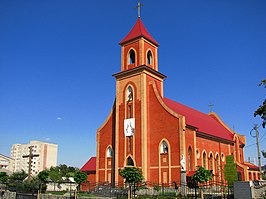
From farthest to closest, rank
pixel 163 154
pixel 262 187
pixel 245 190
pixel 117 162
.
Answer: pixel 117 162
pixel 163 154
pixel 262 187
pixel 245 190

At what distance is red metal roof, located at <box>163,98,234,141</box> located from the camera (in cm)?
3650

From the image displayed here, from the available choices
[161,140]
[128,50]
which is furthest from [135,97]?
[128,50]

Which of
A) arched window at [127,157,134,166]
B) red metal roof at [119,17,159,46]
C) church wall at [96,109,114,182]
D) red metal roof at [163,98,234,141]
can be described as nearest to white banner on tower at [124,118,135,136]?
arched window at [127,157,134,166]

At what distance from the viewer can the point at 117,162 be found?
3394 cm

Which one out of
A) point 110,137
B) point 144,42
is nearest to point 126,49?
point 144,42

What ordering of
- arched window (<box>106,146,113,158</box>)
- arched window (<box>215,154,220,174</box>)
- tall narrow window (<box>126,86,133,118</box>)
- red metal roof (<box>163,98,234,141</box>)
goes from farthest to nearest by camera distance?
arched window (<box>215,154,220,174</box>)
red metal roof (<box>163,98,234,141</box>)
arched window (<box>106,146,113,158</box>)
tall narrow window (<box>126,86,133,118</box>)

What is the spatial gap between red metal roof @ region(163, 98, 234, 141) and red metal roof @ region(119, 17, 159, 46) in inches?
313

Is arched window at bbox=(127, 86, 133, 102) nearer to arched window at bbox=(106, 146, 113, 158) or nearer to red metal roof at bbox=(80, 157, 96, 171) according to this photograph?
arched window at bbox=(106, 146, 113, 158)

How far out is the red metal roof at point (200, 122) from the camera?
36.5 m

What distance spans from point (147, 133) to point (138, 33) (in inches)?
489

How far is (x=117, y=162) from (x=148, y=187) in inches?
234

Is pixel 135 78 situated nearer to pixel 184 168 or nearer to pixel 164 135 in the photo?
pixel 164 135

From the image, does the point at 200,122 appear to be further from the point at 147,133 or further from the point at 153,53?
the point at 153,53

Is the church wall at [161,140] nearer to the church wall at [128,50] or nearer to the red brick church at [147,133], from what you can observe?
the red brick church at [147,133]
